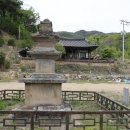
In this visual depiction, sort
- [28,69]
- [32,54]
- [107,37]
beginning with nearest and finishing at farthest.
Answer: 1. [32,54]
2. [28,69]
3. [107,37]

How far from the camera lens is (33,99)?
14000mm

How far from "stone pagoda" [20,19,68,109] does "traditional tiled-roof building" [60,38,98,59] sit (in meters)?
54.5

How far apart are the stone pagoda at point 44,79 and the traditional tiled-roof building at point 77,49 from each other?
2145 inches

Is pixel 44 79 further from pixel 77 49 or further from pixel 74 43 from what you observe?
pixel 74 43

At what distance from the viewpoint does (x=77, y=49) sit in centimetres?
7019

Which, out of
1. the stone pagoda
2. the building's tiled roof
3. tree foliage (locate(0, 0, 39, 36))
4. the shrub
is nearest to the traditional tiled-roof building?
the building's tiled roof

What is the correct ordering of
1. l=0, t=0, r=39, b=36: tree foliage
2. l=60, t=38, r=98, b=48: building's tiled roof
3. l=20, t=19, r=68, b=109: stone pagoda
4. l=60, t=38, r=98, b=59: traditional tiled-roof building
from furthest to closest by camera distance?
l=60, t=38, r=98, b=48: building's tiled roof → l=60, t=38, r=98, b=59: traditional tiled-roof building → l=0, t=0, r=39, b=36: tree foliage → l=20, t=19, r=68, b=109: stone pagoda

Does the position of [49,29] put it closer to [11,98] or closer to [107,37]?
[11,98]

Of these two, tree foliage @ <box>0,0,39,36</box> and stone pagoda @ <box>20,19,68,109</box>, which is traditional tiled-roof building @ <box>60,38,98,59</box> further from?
stone pagoda @ <box>20,19,68,109</box>

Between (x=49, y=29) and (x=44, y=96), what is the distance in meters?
2.73

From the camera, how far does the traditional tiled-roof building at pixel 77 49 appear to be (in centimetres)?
6911

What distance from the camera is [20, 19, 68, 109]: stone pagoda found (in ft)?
45.3

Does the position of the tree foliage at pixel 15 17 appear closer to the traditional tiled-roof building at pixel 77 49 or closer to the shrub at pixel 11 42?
the shrub at pixel 11 42

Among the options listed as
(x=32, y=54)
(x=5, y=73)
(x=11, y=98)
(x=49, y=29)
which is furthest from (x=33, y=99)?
(x=5, y=73)
